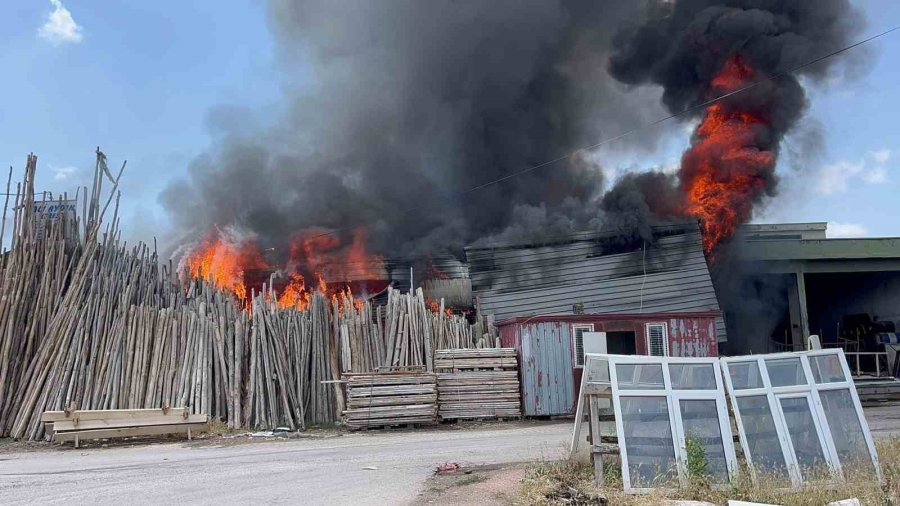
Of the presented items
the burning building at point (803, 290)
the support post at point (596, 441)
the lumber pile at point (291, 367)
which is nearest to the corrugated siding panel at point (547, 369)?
the lumber pile at point (291, 367)

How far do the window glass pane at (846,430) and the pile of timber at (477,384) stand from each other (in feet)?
32.6

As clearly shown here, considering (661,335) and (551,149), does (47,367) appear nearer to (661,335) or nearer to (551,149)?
(661,335)

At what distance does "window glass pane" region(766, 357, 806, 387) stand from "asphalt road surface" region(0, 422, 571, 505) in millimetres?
3333

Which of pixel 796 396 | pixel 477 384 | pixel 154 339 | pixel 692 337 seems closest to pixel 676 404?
pixel 796 396

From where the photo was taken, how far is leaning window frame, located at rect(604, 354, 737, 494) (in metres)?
6.91

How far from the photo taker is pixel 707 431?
7191 millimetres

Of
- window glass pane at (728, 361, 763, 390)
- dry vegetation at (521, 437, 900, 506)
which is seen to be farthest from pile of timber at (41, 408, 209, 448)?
window glass pane at (728, 361, 763, 390)

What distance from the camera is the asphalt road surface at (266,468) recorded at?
7883 mm

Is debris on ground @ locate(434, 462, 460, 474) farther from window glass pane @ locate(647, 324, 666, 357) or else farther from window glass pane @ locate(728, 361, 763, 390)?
window glass pane @ locate(647, 324, 666, 357)

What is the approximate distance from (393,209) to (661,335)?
54.9 feet

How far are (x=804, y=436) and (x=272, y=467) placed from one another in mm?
7046

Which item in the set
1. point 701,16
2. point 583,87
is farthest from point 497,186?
point 701,16

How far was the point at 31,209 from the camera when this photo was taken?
679 inches

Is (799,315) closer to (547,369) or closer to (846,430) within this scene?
(547,369)
